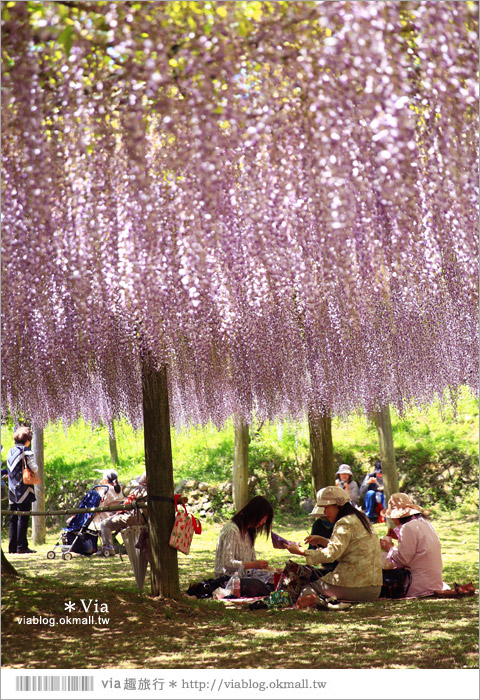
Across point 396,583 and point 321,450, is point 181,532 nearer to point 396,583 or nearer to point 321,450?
point 396,583

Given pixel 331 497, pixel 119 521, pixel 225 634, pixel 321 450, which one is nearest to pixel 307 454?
pixel 321 450

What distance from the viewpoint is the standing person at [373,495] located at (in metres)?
10.6

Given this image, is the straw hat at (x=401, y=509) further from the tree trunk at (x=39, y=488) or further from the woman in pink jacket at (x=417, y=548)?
the tree trunk at (x=39, y=488)

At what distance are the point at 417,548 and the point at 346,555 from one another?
0.58 m

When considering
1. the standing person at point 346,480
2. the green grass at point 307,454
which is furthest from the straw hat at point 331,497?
the green grass at point 307,454

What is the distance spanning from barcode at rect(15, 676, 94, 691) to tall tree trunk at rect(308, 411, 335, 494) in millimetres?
4819

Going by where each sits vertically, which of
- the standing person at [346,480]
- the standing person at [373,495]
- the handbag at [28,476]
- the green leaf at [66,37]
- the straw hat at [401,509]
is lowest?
the standing person at [373,495]

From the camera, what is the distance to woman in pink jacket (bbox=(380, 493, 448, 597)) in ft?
15.4

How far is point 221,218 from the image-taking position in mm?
3160

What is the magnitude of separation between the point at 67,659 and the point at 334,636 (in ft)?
4.63

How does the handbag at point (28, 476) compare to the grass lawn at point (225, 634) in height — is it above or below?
above

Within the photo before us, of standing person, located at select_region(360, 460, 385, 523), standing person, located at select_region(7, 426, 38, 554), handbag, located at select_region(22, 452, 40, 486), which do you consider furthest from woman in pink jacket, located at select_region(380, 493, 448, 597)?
standing person, located at select_region(360, 460, 385, 523)

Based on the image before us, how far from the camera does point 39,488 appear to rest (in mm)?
8312

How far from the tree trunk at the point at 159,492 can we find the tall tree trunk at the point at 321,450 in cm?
281
